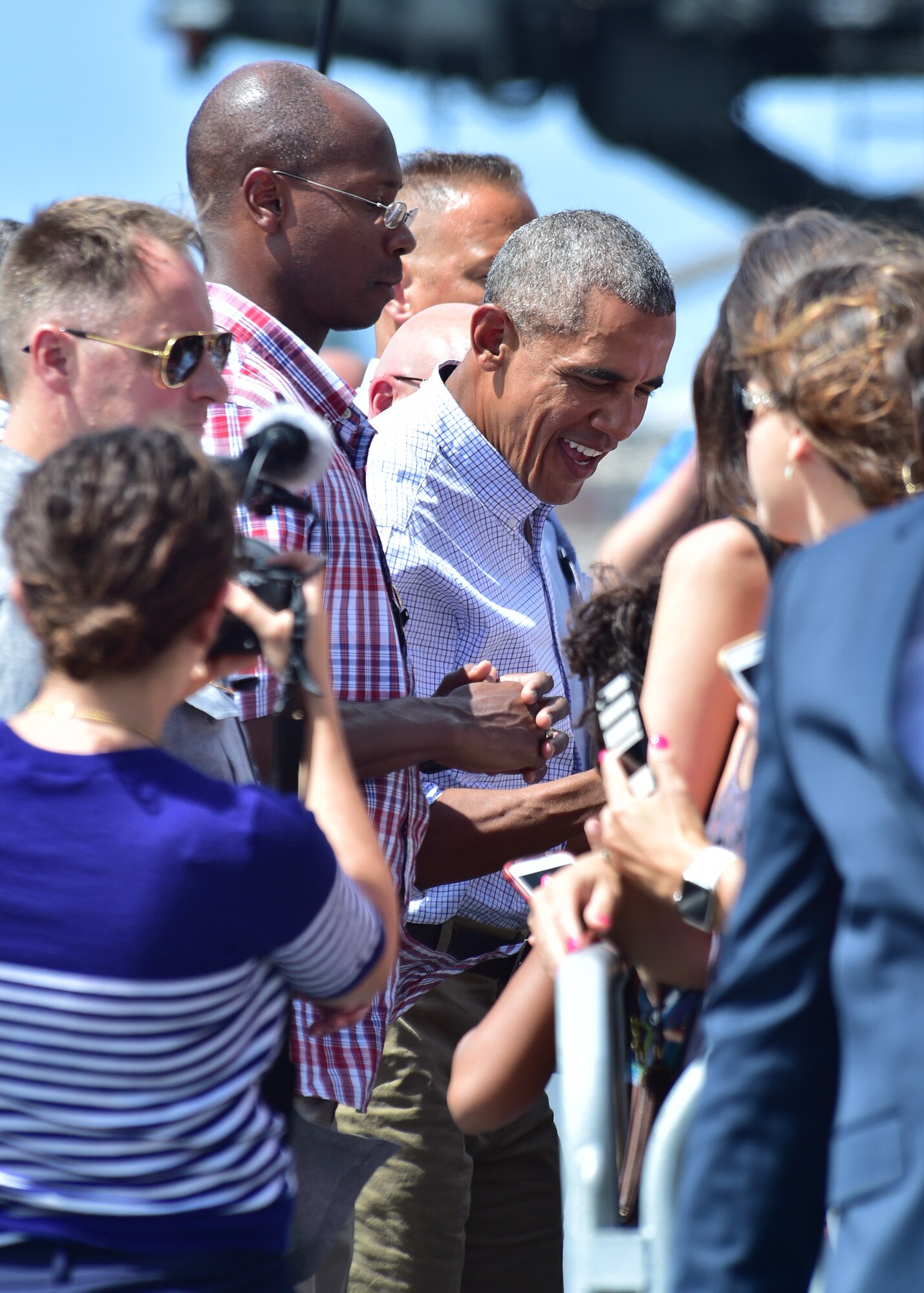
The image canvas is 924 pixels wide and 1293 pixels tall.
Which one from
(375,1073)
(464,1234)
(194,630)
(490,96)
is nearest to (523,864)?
(194,630)

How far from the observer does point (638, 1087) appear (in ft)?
6.21

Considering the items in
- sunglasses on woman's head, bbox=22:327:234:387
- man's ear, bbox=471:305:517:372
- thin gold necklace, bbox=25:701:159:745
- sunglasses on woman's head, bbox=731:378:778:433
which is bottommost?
thin gold necklace, bbox=25:701:159:745

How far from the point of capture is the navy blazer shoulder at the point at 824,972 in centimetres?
125

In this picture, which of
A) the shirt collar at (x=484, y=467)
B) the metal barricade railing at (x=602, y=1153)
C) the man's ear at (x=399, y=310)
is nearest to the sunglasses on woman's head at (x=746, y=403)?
the metal barricade railing at (x=602, y=1153)

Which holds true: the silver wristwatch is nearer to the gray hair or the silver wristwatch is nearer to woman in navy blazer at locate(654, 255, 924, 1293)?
woman in navy blazer at locate(654, 255, 924, 1293)

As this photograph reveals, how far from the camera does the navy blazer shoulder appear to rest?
125 cm

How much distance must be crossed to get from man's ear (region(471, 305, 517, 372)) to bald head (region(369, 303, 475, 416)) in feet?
1.96

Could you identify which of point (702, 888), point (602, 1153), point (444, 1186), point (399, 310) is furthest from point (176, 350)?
point (399, 310)

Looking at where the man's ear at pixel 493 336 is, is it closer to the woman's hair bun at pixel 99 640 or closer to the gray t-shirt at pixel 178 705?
the gray t-shirt at pixel 178 705

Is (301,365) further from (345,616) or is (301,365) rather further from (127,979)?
(127,979)

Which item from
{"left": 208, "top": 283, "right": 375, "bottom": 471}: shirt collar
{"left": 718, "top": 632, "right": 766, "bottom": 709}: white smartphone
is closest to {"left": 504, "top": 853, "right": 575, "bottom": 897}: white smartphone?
{"left": 718, "top": 632, "right": 766, "bottom": 709}: white smartphone

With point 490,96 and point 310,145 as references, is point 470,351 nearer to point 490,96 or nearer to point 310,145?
point 310,145

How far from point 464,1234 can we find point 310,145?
7.39 feet

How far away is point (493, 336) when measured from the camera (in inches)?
133
